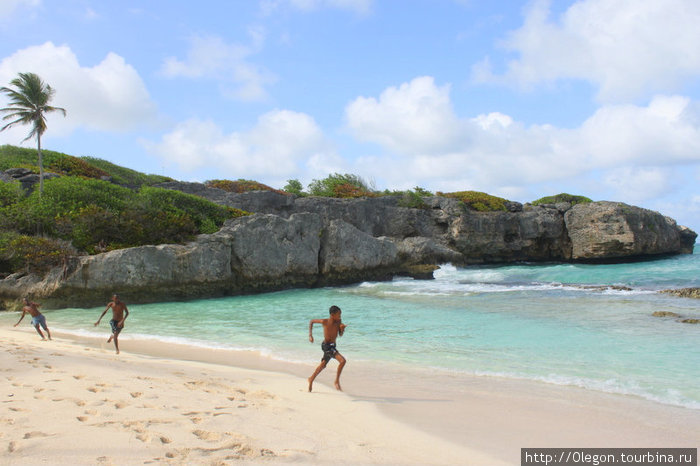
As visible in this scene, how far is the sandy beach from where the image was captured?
12.2 ft

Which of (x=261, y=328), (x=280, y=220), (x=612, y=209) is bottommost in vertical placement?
(x=261, y=328)

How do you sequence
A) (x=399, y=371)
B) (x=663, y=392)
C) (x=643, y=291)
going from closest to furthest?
1. (x=663, y=392)
2. (x=399, y=371)
3. (x=643, y=291)

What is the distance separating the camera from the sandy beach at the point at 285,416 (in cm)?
372

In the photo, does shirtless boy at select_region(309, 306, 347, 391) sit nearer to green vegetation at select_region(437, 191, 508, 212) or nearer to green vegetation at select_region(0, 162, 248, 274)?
green vegetation at select_region(0, 162, 248, 274)

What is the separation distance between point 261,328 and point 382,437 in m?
7.89

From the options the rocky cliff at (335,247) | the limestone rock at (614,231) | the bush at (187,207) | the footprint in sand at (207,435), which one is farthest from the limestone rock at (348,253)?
the limestone rock at (614,231)

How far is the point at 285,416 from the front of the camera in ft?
16.4

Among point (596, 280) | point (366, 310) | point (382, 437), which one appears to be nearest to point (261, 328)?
point (366, 310)

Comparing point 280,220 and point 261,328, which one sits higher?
point 280,220

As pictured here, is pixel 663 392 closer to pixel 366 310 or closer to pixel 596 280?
pixel 366 310

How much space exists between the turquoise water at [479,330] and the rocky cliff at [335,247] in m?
1.13

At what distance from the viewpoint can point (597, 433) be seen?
16.3 feet

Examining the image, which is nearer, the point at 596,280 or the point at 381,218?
the point at 596,280

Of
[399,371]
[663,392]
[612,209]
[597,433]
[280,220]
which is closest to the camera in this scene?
[597,433]
